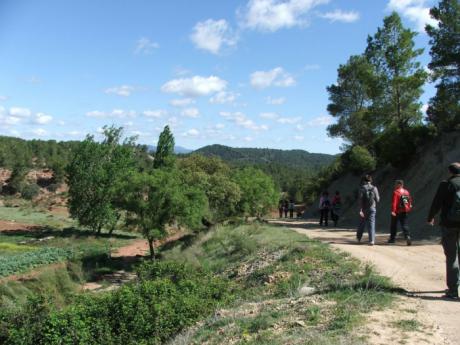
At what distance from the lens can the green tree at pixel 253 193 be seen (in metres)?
38.6

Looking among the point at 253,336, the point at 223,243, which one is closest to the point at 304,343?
the point at 253,336

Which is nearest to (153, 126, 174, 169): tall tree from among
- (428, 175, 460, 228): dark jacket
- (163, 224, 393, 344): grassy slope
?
(163, 224, 393, 344): grassy slope

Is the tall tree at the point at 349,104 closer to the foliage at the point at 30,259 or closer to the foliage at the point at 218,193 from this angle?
the foliage at the point at 218,193

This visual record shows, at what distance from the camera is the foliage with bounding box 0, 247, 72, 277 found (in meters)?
26.6

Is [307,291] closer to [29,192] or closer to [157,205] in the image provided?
[157,205]

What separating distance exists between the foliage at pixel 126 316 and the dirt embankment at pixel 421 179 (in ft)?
29.7

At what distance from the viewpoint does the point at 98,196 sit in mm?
44719

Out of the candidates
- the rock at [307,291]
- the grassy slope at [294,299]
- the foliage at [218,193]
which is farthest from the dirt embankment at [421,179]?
the foliage at [218,193]

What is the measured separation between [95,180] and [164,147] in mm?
7486

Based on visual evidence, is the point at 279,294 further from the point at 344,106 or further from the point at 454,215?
the point at 344,106

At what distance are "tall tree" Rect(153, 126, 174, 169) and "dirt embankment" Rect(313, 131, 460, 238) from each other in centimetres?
1950

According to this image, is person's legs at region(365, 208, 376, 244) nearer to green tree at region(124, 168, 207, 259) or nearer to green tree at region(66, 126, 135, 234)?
green tree at region(124, 168, 207, 259)

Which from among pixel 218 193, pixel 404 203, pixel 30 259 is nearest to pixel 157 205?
pixel 218 193

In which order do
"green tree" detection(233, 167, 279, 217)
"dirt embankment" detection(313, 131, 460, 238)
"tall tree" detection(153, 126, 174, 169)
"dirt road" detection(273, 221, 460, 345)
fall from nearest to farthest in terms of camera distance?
1. "dirt road" detection(273, 221, 460, 345)
2. "dirt embankment" detection(313, 131, 460, 238)
3. "green tree" detection(233, 167, 279, 217)
4. "tall tree" detection(153, 126, 174, 169)
